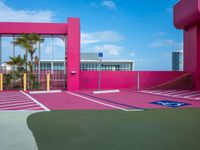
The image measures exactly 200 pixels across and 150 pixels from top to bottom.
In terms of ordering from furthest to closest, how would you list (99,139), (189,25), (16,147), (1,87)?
(189,25)
(1,87)
(99,139)
(16,147)

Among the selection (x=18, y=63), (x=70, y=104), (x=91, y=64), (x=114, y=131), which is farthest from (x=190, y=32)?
(x=91, y=64)

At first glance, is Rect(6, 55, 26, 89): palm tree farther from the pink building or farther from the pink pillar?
the pink pillar

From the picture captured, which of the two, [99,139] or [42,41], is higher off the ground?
[42,41]

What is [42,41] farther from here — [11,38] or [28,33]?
[11,38]

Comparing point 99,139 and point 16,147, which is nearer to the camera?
point 16,147

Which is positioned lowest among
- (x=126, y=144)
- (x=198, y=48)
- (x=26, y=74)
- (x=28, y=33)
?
(x=126, y=144)

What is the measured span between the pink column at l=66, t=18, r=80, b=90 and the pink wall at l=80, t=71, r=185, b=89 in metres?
1.30

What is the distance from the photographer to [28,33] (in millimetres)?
20641

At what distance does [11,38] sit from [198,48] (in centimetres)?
1521

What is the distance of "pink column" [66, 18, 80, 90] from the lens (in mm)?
19859

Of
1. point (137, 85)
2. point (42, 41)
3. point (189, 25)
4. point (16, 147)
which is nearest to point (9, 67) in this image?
point (42, 41)

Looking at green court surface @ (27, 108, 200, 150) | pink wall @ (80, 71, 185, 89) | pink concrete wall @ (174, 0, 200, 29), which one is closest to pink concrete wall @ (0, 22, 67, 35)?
pink wall @ (80, 71, 185, 89)

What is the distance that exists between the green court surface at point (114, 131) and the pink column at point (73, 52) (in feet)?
38.6

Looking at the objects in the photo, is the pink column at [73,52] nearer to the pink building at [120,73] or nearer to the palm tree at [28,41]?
the pink building at [120,73]
